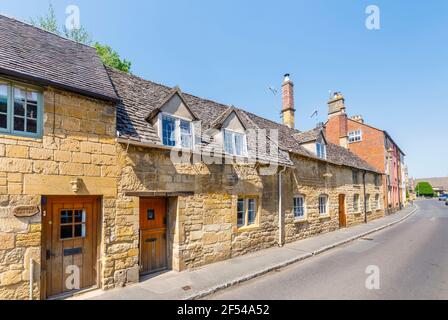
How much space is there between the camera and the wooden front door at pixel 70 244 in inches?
231

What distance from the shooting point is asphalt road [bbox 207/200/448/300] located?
627 centimetres

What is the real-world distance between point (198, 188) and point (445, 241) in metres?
12.9

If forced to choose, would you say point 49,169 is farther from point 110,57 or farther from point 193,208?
point 110,57

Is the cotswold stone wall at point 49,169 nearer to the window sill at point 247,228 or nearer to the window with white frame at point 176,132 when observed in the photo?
the window with white frame at point 176,132

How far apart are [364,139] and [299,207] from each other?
20.0 meters

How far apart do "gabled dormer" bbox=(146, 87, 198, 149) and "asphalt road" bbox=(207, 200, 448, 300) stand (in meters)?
4.77

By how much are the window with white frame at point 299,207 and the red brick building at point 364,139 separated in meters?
13.5

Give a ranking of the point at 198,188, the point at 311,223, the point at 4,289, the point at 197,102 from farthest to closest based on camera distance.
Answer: the point at 311,223 < the point at 197,102 < the point at 198,188 < the point at 4,289

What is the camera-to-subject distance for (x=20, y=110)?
18.1 feet

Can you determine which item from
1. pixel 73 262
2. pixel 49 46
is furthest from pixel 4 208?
pixel 49 46
